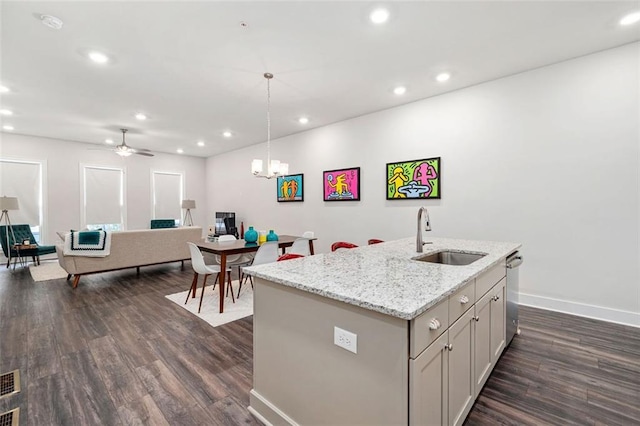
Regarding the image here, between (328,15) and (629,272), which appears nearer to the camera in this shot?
(328,15)

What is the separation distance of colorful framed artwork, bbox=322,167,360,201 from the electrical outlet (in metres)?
3.86

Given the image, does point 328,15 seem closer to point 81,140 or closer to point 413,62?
point 413,62

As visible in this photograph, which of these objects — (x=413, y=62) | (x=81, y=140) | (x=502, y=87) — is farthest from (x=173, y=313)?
(x=81, y=140)

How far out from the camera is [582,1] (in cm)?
229

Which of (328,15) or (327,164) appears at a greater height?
(328,15)

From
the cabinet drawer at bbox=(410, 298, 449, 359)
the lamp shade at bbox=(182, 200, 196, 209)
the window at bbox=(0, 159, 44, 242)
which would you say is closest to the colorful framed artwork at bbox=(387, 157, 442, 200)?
the cabinet drawer at bbox=(410, 298, 449, 359)

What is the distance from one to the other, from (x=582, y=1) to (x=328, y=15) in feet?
6.73

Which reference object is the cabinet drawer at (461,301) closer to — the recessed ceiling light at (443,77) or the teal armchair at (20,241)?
the recessed ceiling light at (443,77)

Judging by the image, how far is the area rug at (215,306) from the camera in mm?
3244

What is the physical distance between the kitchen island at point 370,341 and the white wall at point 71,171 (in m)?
7.60

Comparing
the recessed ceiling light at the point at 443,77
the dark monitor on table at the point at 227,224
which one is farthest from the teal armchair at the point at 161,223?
the recessed ceiling light at the point at 443,77

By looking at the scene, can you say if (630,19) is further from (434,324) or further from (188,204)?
(188,204)

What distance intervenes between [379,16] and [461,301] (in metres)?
2.34

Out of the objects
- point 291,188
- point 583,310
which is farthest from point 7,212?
point 583,310
